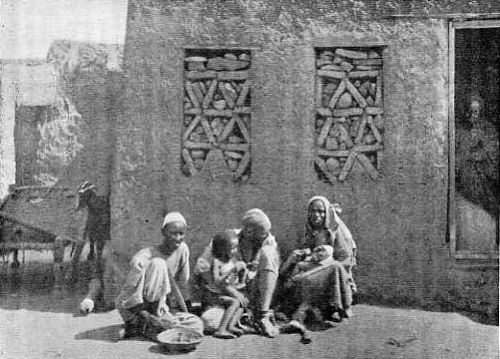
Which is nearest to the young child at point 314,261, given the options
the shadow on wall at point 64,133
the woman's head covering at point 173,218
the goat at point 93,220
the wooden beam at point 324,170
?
the wooden beam at point 324,170

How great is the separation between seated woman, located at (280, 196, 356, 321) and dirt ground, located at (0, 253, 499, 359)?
0.57 ft

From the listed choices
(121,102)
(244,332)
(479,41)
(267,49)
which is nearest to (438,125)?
(479,41)

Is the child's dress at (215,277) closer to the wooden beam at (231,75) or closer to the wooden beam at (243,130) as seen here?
the wooden beam at (243,130)

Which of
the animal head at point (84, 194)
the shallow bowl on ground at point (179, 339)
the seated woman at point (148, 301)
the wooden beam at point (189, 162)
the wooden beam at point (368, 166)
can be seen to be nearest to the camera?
the shallow bowl on ground at point (179, 339)

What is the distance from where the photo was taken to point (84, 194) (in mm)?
5438

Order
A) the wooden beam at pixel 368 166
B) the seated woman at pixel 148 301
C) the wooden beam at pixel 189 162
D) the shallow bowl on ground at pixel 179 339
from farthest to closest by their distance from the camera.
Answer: the wooden beam at pixel 189 162 < the wooden beam at pixel 368 166 < the seated woman at pixel 148 301 < the shallow bowl on ground at pixel 179 339

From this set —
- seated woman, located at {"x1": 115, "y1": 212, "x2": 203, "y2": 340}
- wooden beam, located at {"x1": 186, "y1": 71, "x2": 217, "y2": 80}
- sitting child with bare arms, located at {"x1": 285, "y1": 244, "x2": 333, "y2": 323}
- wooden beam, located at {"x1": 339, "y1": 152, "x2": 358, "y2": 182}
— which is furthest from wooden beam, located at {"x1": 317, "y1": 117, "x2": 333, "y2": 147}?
seated woman, located at {"x1": 115, "y1": 212, "x2": 203, "y2": 340}

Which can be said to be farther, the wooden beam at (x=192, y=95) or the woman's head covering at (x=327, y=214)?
the wooden beam at (x=192, y=95)

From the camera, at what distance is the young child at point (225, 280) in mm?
4492

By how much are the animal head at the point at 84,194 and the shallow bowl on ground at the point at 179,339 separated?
62.1 inches

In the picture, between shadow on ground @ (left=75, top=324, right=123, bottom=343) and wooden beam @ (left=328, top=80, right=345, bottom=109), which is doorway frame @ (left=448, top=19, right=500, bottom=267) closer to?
wooden beam @ (left=328, top=80, right=345, bottom=109)

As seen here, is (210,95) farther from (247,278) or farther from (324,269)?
(324,269)

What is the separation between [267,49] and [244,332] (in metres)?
2.18

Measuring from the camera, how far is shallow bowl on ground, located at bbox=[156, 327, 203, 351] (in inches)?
170
